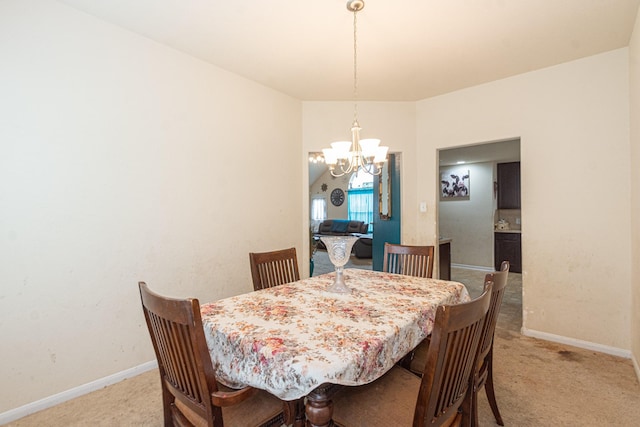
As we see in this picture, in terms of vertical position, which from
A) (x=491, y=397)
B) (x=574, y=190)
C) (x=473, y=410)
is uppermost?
(x=574, y=190)

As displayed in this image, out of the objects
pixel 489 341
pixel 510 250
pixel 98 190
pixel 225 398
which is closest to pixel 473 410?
pixel 489 341

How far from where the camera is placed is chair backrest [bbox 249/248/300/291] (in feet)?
6.79

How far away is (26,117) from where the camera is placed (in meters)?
1.79

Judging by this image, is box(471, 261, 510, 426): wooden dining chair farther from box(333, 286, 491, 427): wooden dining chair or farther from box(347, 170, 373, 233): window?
box(347, 170, 373, 233): window

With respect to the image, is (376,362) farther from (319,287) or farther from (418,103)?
(418,103)

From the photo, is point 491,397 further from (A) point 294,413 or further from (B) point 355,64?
Answer: (B) point 355,64

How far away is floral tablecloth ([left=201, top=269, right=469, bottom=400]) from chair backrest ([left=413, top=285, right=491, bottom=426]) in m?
0.20

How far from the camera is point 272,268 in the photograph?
2.19 m

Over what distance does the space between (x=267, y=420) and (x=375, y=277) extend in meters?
1.20

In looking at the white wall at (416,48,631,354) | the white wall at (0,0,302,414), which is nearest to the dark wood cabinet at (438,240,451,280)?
the white wall at (416,48,631,354)

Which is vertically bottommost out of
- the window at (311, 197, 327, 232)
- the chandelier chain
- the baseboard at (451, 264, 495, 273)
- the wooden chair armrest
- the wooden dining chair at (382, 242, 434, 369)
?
the baseboard at (451, 264, 495, 273)

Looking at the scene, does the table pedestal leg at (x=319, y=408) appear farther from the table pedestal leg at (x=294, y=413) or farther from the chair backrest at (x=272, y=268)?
the chair backrest at (x=272, y=268)

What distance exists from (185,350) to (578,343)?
124 inches

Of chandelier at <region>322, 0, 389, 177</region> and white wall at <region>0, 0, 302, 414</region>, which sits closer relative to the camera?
white wall at <region>0, 0, 302, 414</region>
